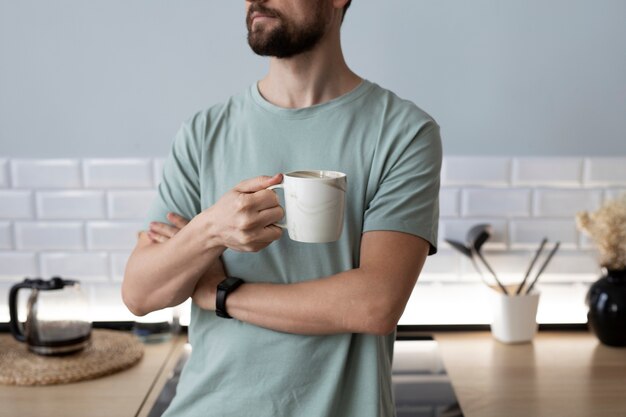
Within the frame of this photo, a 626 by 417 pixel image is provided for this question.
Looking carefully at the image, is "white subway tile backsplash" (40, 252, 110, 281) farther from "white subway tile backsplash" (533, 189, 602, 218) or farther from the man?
"white subway tile backsplash" (533, 189, 602, 218)

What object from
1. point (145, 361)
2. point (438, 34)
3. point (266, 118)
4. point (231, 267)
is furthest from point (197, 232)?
point (438, 34)

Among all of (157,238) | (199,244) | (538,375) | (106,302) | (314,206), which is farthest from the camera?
(106,302)

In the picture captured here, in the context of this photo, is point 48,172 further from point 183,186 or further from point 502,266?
point 502,266

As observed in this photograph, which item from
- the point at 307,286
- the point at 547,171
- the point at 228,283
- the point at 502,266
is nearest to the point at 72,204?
the point at 228,283

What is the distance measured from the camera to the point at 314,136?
51.3 inches

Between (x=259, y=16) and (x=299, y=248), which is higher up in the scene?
(x=259, y=16)

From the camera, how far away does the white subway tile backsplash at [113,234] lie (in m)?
2.10

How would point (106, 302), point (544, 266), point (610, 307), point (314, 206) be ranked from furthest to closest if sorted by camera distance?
point (106, 302) < point (544, 266) < point (610, 307) < point (314, 206)

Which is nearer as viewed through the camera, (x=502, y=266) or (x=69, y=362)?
(x=69, y=362)

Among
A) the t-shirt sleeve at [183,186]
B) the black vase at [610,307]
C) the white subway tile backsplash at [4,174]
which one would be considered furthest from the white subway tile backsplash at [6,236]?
the black vase at [610,307]

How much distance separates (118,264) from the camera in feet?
6.93

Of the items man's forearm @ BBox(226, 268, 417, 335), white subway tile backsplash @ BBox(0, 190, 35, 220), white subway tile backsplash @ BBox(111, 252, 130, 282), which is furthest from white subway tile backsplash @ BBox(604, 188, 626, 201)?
white subway tile backsplash @ BBox(0, 190, 35, 220)

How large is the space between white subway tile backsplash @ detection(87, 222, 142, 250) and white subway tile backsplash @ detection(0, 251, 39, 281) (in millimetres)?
176

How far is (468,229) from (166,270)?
108 centimetres
